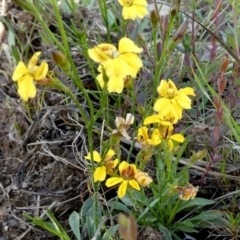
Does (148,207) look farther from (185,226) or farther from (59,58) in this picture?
(59,58)

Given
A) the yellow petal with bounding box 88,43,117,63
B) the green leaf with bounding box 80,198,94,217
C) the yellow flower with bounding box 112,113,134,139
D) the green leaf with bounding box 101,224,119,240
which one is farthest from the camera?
the green leaf with bounding box 80,198,94,217

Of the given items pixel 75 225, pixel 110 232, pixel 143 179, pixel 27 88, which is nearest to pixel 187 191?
pixel 143 179

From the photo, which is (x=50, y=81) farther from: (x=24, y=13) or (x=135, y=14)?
(x=24, y=13)

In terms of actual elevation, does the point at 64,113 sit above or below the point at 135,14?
below

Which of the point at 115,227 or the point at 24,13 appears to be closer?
the point at 115,227

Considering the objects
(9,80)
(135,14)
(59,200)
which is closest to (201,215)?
(59,200)

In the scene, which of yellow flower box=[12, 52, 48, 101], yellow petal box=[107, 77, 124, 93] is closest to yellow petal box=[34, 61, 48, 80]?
yellow flower box=[12, 52, 48, 101]

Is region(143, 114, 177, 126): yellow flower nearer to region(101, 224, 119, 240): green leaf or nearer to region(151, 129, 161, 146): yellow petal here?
region(151, 129, 161, 146): yellow petal

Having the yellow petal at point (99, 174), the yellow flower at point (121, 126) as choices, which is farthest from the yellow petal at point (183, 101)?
the yellow petal at point (99, 174)
